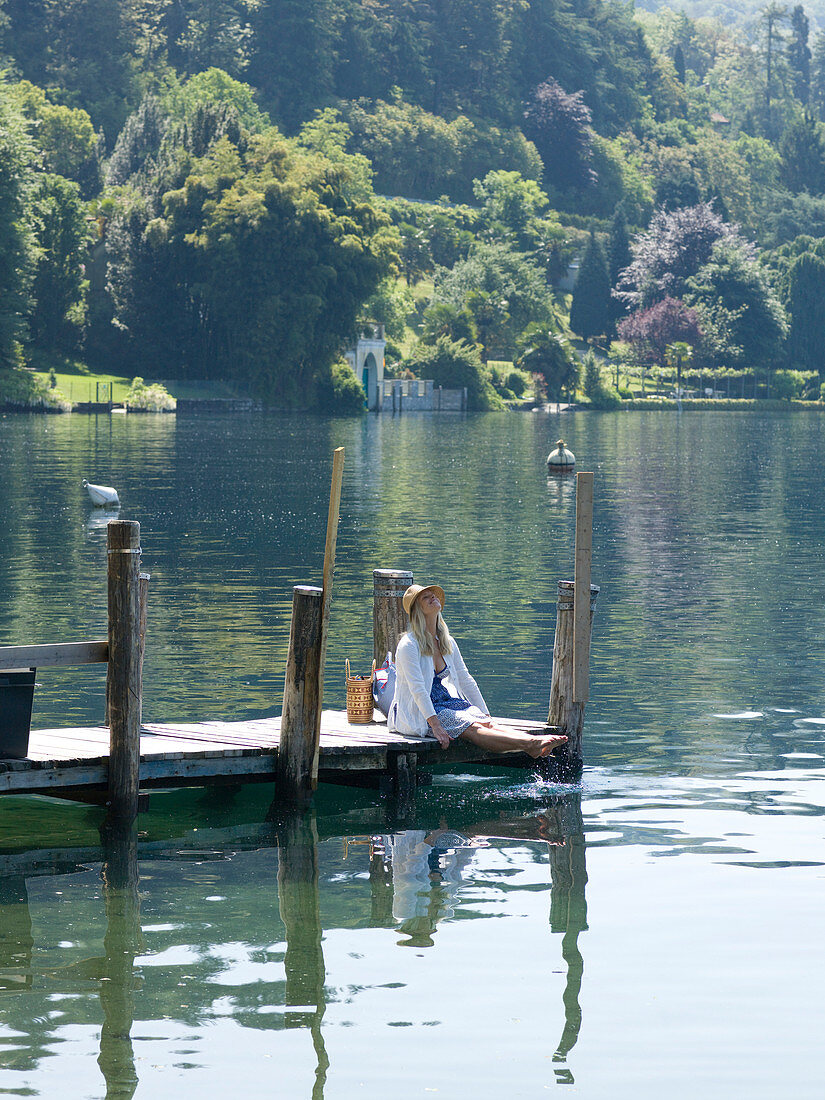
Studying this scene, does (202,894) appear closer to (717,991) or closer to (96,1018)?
(96,1018)

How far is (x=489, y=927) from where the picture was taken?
10.7 metres

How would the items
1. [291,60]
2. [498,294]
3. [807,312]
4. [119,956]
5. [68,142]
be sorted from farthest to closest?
1. [291,60]
2. [807,312]
3. [498,294]
4. [68,142]
5. [119,956]

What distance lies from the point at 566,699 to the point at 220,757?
323 centimetres

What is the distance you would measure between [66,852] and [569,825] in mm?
3926

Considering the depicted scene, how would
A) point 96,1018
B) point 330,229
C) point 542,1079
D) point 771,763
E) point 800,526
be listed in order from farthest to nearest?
point 330,229 → point 800,526 → point 771,763 → point 96,1018 → point 542,1079

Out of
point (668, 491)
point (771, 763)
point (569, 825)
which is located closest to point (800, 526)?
point (668, 491)

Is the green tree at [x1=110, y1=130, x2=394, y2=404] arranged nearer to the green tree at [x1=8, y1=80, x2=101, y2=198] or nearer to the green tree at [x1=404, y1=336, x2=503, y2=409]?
the green tree at [x1=404, y1=336, x2=503, y2=409]

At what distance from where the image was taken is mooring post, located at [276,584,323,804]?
1290cm

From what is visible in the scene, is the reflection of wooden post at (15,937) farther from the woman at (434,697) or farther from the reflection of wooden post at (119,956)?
the woman at (434,697)

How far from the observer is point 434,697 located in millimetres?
13969

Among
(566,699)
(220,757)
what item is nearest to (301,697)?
(220,757)

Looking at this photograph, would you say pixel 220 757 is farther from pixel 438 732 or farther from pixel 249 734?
pixel 438 732

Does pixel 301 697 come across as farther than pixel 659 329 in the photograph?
No

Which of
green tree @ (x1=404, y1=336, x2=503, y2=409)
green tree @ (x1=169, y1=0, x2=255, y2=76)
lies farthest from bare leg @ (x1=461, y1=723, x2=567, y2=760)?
green tree @ (x1=169, y1=0, x2=255, y2=76)
